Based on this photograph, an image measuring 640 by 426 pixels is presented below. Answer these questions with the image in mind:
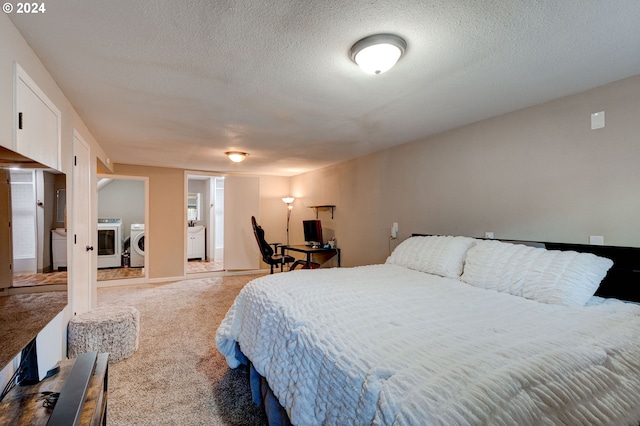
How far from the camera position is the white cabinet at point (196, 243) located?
25.8ft

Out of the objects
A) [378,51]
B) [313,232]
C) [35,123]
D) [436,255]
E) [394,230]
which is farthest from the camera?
[313,232]

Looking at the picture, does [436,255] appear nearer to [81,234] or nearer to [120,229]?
[81,234]

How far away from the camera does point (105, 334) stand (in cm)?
250

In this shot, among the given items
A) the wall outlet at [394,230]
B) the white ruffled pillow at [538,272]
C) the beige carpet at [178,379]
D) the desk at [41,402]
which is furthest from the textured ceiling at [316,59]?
the beige carpet at [178,379]

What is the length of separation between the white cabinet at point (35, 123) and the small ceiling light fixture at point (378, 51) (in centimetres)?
175

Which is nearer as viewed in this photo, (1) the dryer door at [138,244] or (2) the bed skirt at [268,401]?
(2) the bed skirt at [268,401]

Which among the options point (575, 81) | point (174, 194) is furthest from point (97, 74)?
point (174, 194)

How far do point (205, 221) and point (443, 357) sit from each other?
8.15 metres

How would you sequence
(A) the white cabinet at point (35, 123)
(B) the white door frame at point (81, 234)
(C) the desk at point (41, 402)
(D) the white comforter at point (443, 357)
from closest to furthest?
(D) the white comforter at point (443, 357) → (C) the desk at point (41, 402) → (A) the white cabinet at point (35, 123) → (B) the white door frame at point (81, 234)

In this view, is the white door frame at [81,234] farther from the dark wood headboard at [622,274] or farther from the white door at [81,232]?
the dark wood headboard at [622,274]

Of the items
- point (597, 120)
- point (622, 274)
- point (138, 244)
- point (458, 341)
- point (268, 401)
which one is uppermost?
point (597, 120)

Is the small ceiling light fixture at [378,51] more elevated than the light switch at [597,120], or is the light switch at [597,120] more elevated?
the small ceiling light fixture at [378,51]

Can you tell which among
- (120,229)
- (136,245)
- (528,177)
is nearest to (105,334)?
(528,177)

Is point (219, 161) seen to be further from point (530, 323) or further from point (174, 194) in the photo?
point (530, 323)
